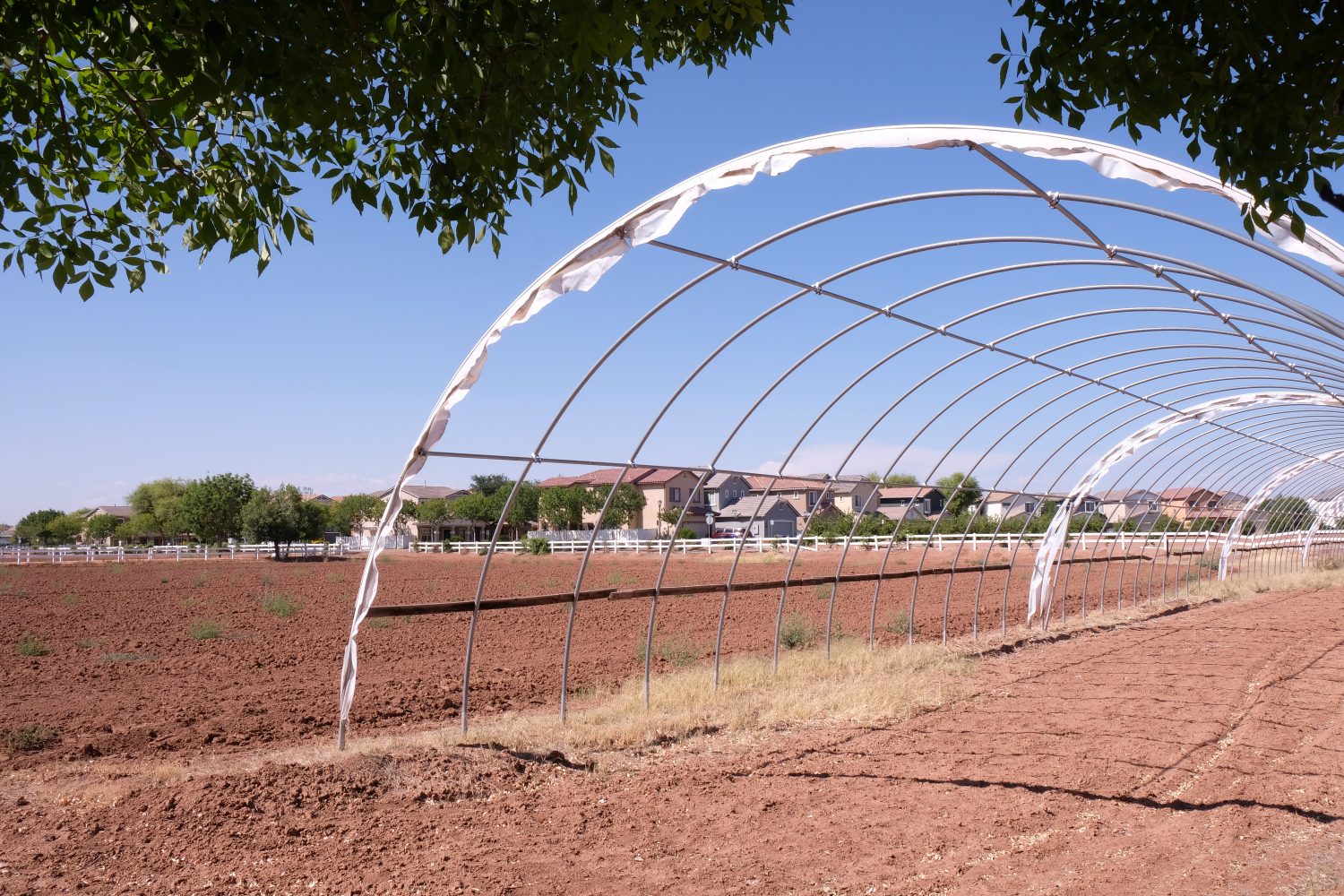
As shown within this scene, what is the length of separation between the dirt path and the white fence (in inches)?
1999

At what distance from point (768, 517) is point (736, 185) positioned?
67193mm

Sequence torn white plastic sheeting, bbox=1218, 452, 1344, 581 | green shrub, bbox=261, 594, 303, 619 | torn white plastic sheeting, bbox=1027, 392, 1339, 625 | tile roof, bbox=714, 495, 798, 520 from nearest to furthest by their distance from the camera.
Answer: torn white plastic sheeting, bbox=1027, 392, 1339, 625 → green shrub, bbox=261, 594, 303, 619 → torn white plastic sheeting, bbox=1218, 452, 1344, 581 → tile roof, bbox=714, 495, 798, 520

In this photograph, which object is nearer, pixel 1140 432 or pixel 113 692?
pixel 113 692

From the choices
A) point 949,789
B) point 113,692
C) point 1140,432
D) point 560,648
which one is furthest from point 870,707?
point 1140,432

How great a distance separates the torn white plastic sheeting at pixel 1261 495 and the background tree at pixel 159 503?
90604mm

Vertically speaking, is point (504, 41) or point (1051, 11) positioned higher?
point (504, 41)

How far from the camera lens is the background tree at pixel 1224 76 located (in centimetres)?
349

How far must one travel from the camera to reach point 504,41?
475 cm

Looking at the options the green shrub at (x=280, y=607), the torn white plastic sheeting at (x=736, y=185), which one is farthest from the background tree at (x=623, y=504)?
the torn white plastic sheeting at (x=736, y=185)

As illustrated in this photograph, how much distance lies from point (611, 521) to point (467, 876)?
69964 millimetres

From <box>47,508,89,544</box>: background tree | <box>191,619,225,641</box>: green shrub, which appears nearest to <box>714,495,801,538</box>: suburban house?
<box>191,619,225,641</box>: green shrub

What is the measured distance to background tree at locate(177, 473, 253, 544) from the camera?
71.1 m

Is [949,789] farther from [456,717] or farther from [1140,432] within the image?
[1140,432]

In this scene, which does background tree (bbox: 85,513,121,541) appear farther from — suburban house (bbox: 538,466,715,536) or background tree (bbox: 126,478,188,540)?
suburban house (bbox: 538,466,715,536)
